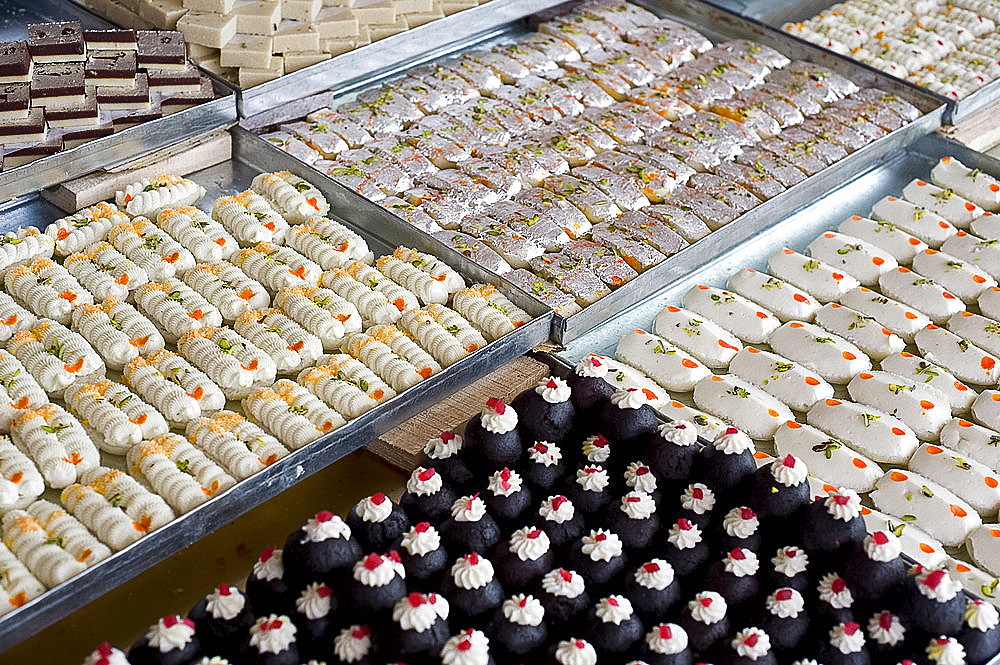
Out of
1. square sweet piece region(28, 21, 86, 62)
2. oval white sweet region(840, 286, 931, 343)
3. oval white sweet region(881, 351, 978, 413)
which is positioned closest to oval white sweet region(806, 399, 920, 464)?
oval white sweet region(881, 351, 978, 413)

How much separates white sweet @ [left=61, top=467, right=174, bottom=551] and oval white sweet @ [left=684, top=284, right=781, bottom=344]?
2.02 metres

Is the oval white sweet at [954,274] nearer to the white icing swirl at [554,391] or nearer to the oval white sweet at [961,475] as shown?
the oval white sweet at [961,475]

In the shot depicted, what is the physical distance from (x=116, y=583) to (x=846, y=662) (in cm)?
178

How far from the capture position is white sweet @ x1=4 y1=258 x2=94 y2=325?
367cm

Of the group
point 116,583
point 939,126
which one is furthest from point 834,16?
point 116,583

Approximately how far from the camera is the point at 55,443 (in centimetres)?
313

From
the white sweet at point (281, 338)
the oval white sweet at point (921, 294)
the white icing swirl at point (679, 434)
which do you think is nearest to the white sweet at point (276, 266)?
the white sweet at point (281, 338)

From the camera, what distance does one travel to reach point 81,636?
3.02 m

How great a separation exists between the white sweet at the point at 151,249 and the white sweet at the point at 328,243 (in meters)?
0.39

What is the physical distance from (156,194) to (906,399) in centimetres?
275

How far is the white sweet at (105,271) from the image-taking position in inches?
149

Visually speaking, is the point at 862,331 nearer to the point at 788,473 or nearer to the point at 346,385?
the point at 788,473

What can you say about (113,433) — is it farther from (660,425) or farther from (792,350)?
(792,350)

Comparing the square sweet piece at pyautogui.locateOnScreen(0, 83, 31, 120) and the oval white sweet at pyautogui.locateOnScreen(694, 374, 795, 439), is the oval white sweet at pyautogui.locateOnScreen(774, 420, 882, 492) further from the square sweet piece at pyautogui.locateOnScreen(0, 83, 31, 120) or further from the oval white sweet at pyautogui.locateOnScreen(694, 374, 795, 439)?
the square sweet piece at pyautogui.locateOnScreen(0, 83, 31, 120)
